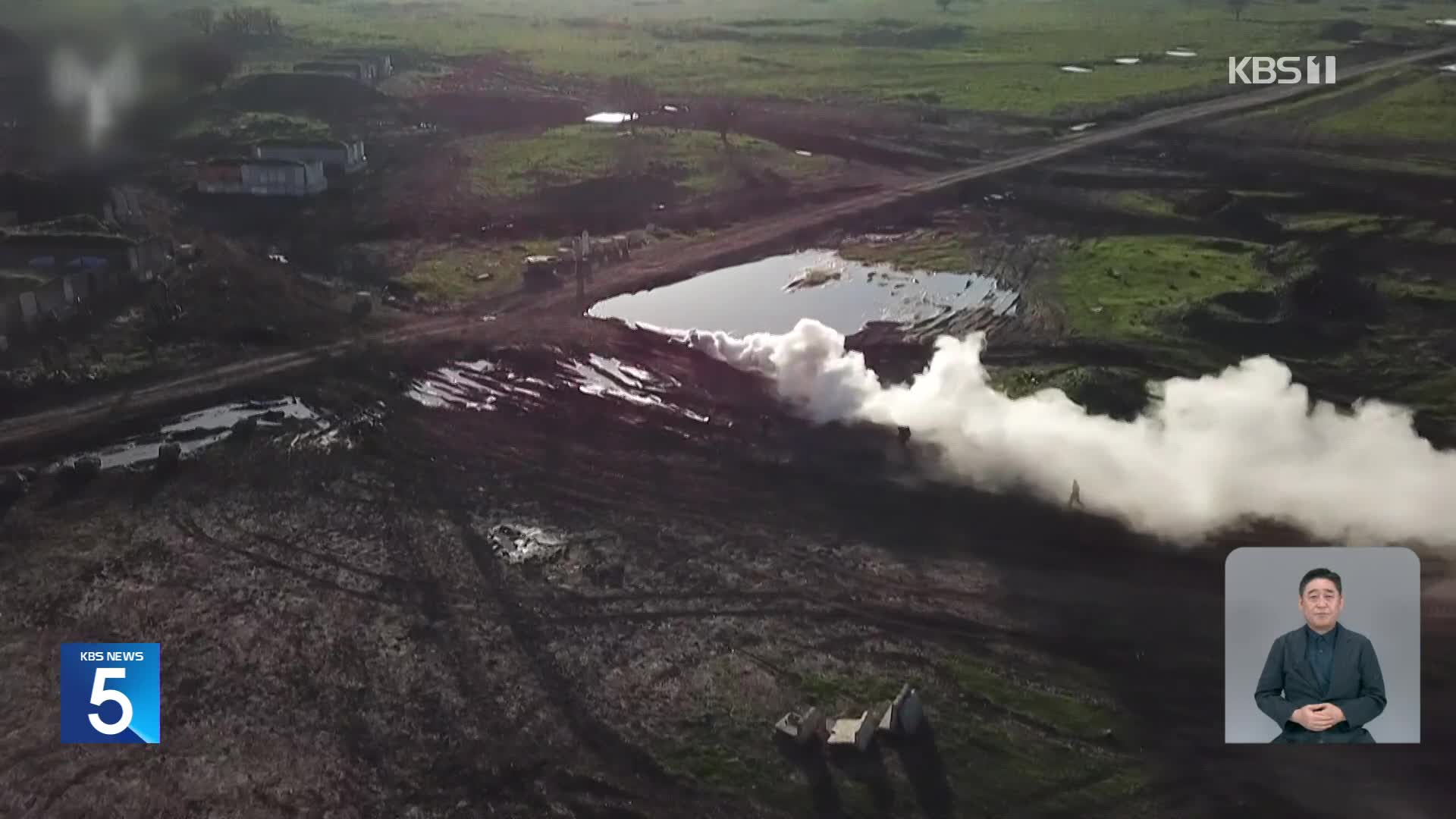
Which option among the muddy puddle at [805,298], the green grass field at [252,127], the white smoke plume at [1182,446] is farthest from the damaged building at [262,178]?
the white smoke plume at [1182,446]

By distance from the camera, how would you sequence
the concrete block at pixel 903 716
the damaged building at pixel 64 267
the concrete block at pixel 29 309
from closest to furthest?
the concrete block at pixel 903 716
the concrete block at pixel 29 309
the damaged building at pixel 64 267

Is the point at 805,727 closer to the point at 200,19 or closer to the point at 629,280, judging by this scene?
the point at 629,280

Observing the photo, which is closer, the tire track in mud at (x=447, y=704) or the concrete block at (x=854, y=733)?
the tire track in mud at (x=447, y=704)

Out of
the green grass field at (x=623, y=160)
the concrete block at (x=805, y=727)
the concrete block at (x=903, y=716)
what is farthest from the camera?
the green grass field at (x=623, y=160)

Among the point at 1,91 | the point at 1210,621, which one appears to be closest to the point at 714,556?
the point at 1210,621

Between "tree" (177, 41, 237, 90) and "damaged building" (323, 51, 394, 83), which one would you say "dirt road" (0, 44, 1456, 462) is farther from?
"damaged building" (323, 51, 394, 83)

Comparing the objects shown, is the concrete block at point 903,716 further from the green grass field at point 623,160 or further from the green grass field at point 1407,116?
the green grass field at point 1407,116

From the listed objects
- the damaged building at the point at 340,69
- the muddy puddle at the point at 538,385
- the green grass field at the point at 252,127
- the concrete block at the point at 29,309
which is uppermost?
the damaged building at the point at 340,69

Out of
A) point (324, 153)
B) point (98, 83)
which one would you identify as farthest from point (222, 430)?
point (98, 83)
